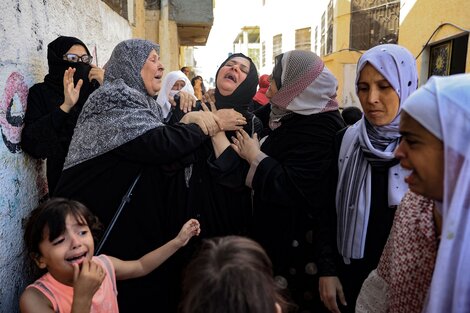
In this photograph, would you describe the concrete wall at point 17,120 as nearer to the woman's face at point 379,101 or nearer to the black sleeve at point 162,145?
the black sleeve at point 162,145

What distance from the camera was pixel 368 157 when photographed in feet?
5.24

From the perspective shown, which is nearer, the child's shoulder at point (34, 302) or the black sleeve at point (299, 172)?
the child's shoulder at point (34, 302)

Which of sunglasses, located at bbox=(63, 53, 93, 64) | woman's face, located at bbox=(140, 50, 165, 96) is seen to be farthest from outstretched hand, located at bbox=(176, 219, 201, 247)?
sunglasses, located at bbox=(63, 53, 93, 64)

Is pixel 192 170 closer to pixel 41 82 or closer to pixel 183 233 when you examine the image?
pixel 183 233

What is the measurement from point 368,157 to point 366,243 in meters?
0.37

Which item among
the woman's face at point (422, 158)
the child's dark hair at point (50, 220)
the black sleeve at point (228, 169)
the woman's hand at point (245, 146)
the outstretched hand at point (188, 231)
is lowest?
the outstretched hand at point (188, 231)

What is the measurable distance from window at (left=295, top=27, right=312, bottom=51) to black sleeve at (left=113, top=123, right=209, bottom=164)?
21959 mm

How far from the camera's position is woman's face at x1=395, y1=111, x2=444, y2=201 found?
3.04 ft

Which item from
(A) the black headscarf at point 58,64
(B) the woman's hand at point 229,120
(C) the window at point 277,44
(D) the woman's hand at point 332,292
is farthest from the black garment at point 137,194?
(C) the window at point 277,44

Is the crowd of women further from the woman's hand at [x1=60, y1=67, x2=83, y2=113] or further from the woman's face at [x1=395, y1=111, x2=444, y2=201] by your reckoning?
the woman's face at [x1=395, y1=111, x2=444, y2=201]

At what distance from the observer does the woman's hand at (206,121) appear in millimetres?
1805

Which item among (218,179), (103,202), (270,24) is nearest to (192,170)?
(218,179)

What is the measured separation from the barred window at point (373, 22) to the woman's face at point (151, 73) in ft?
41.5

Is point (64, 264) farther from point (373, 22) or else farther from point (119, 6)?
point (373, 22)
